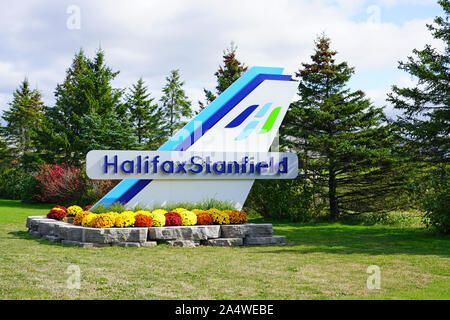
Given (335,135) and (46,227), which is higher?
(335,135)

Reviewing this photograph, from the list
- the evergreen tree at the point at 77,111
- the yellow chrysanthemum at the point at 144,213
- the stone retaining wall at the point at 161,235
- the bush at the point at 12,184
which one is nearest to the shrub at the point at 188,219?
the stone retaining wall at the point at 161,235

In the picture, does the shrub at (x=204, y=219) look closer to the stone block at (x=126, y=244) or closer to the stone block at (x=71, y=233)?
the stone block at (x=126, y=244)

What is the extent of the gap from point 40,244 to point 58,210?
286 centimetres

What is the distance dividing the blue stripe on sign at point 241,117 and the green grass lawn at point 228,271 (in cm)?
425

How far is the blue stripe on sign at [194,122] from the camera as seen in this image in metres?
12.6

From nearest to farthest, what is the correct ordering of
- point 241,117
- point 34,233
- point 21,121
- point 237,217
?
point 237,217, point 34,233, point 241,117, point 21,121

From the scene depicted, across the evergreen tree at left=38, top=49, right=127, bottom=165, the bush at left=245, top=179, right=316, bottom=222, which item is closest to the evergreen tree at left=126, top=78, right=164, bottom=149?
the evergreen tree at left=38, top=49, right=127, bottom=165

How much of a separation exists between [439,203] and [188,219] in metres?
7.70

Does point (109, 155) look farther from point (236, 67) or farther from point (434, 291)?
point (236, 67)

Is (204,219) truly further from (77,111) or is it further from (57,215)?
(77,111)

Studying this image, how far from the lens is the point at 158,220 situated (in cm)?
1115

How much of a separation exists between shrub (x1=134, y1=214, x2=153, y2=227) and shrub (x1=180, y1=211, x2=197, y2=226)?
906 mm

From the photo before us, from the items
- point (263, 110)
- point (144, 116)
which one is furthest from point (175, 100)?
point (263, 110)
